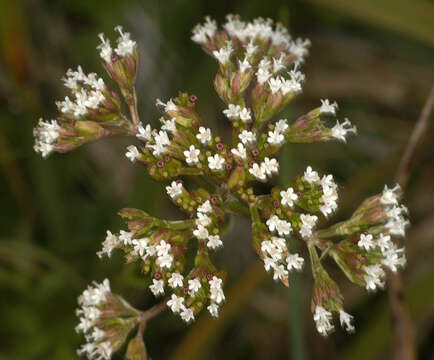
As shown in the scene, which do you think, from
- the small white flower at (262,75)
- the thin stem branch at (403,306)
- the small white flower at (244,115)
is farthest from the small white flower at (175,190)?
the thin stem branch at (403,306)

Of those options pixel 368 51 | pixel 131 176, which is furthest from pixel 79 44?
pixel 368 51

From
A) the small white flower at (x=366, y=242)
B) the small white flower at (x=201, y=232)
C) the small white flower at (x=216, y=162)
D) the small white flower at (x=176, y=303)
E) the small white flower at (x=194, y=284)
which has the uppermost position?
the small white flower at (x=216, y=162)

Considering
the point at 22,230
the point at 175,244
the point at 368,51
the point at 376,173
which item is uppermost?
the point at 368,51

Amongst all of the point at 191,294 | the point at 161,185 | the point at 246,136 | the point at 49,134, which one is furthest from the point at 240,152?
the point at 161,185

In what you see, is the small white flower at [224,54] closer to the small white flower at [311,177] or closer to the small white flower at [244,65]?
the small white flower at [244,65]

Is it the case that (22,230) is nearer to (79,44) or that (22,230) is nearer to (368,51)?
(79,44)
